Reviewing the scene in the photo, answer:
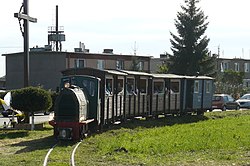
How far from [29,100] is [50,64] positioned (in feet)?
129

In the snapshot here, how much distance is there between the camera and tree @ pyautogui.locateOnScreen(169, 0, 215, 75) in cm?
6134

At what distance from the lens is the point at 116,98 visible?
23.4 metres

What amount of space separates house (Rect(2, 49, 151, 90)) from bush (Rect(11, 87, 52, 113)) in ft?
118

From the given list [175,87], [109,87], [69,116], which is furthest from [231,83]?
[69,116]

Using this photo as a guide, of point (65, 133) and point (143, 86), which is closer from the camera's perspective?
point (65, 133)

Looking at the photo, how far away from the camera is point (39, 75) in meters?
61.5

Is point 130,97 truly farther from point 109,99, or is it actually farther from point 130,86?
point 109,99

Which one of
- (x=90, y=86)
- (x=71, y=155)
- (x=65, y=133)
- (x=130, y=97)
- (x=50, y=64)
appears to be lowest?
(x=71, y=155)

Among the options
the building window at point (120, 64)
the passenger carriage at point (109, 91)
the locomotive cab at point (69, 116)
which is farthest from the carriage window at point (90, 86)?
the building window at point (120, 64)

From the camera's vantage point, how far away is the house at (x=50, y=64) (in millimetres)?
60594

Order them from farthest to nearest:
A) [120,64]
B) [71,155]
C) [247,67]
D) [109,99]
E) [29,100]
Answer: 1. [247,67]
2. [120,64]
3. [29,100]
4. [109,99]
5. [71,155]

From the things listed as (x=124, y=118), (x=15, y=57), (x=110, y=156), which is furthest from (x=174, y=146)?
(x=15, y=57)

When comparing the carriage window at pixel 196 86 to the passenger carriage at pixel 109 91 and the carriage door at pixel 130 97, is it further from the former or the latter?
the passenger carriage at pixel 109 91

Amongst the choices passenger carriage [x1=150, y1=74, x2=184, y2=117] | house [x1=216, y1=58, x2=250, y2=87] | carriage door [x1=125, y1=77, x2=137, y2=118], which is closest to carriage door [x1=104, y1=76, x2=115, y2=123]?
carriage door [x1=125, y1=77, x2=137, y2=118]
